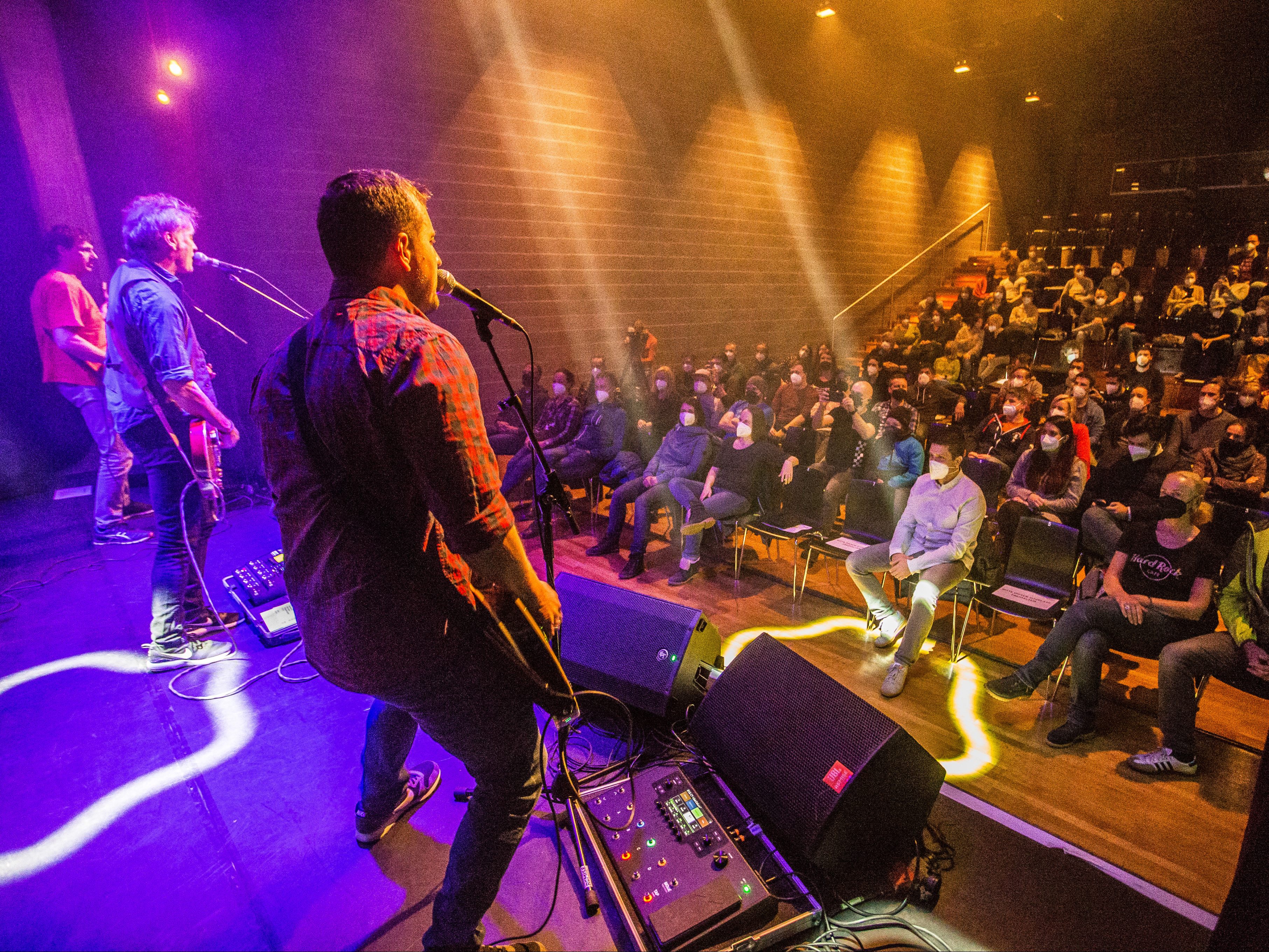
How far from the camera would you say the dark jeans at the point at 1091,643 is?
2.82 meters

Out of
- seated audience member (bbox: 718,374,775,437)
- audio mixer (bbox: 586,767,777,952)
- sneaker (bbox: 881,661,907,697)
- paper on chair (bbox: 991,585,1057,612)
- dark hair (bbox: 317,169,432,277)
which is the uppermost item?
dark hair (bbox: 317,169,432,277)

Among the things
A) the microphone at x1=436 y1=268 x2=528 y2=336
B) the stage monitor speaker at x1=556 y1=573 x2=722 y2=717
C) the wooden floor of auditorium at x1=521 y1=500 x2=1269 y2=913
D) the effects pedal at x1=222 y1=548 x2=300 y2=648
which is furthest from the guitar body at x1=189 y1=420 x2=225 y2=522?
the wooden floor of auditorium at x1=521 y1=500 x2=1269 y2=913

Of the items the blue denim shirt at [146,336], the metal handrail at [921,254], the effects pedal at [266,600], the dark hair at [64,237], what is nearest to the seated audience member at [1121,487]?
the effects pedal at [266,600]

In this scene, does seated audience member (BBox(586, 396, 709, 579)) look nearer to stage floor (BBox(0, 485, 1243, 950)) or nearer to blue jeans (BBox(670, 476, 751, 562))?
blue jeans (BBox(670, 476, 751, 562))

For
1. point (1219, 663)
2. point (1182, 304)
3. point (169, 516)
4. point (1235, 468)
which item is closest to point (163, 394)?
point (169, 516)

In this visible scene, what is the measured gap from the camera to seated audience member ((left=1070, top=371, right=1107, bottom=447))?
219 inches

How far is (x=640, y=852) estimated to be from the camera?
72.7 inches

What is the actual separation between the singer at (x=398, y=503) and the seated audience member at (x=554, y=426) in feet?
12.9

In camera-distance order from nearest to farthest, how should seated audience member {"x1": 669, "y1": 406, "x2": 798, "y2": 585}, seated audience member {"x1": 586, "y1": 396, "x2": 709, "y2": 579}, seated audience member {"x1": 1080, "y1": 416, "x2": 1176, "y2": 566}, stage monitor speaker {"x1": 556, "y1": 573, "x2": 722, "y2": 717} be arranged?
1. stage monitor speaker {"x1": 556, "y1": 573, "x2": 722, "y2": 717}
2. seated audience member {"x1": 1080, "y1": 416, "x2": 1176, "y2": 566}
3. seated audience member {"x1": 669, "y1": 406, "x2": 798, "y2": 585}
4. seated audience member {"x1": 586, "y1": 396, "x2": 709, "y2": 579}

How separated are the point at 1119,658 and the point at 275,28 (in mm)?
7796

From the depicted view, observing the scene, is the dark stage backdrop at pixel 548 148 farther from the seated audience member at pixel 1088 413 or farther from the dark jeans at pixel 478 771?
the dark jeans at pixel 478 771

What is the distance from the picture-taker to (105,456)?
4406mm

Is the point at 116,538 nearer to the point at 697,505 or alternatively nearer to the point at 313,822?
the point at 313,822

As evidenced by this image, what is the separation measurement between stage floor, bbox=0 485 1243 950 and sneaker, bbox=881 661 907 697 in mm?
57
